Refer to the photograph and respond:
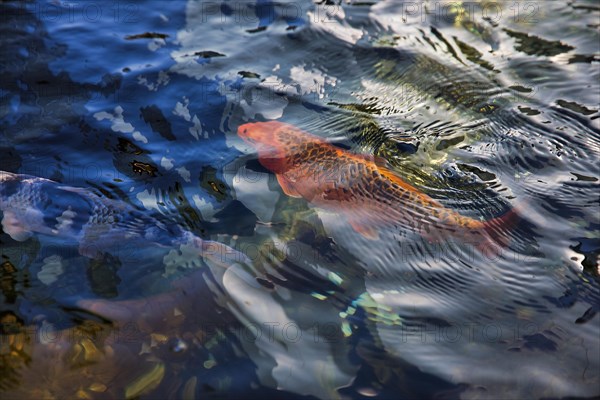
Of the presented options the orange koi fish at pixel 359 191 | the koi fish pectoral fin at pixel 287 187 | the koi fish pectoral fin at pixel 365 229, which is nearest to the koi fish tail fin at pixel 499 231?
the orange koi fish at pixel 359 191

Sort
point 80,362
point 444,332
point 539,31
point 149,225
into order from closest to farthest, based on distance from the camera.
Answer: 1. point 80,362
2. point 444,332
3. point 149,225
4. point 539,31

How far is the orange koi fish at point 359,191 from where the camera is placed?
4.44 metres

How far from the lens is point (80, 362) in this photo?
11.2 feet

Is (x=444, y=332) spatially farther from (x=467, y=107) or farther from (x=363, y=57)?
(x=363, y=57)

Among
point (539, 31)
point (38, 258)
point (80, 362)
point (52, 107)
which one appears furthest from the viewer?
point (539, 31)

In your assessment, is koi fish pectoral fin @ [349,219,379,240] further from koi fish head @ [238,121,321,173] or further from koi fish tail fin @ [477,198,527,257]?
koi fish head @ [238,121,321,173]

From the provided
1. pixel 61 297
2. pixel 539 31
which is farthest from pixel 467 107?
pixel 61 297

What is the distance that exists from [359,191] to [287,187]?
684 mm

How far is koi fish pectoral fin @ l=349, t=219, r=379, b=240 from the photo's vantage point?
176 inches

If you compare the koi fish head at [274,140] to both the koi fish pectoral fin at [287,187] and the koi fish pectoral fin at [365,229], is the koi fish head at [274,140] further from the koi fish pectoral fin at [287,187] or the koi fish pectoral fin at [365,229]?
the koi fish pectoral fin at [365,229]

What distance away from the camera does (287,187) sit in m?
4.98

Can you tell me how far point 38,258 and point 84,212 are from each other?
1.88 feet

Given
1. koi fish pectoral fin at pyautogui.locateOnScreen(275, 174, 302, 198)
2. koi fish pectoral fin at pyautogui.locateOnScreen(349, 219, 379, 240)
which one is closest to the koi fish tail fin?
koi fish pectoral fin at pyautogui.locateOnScreen(349, 219, 379, 240)

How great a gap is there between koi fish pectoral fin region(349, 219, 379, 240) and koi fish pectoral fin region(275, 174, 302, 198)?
62 centimetres
